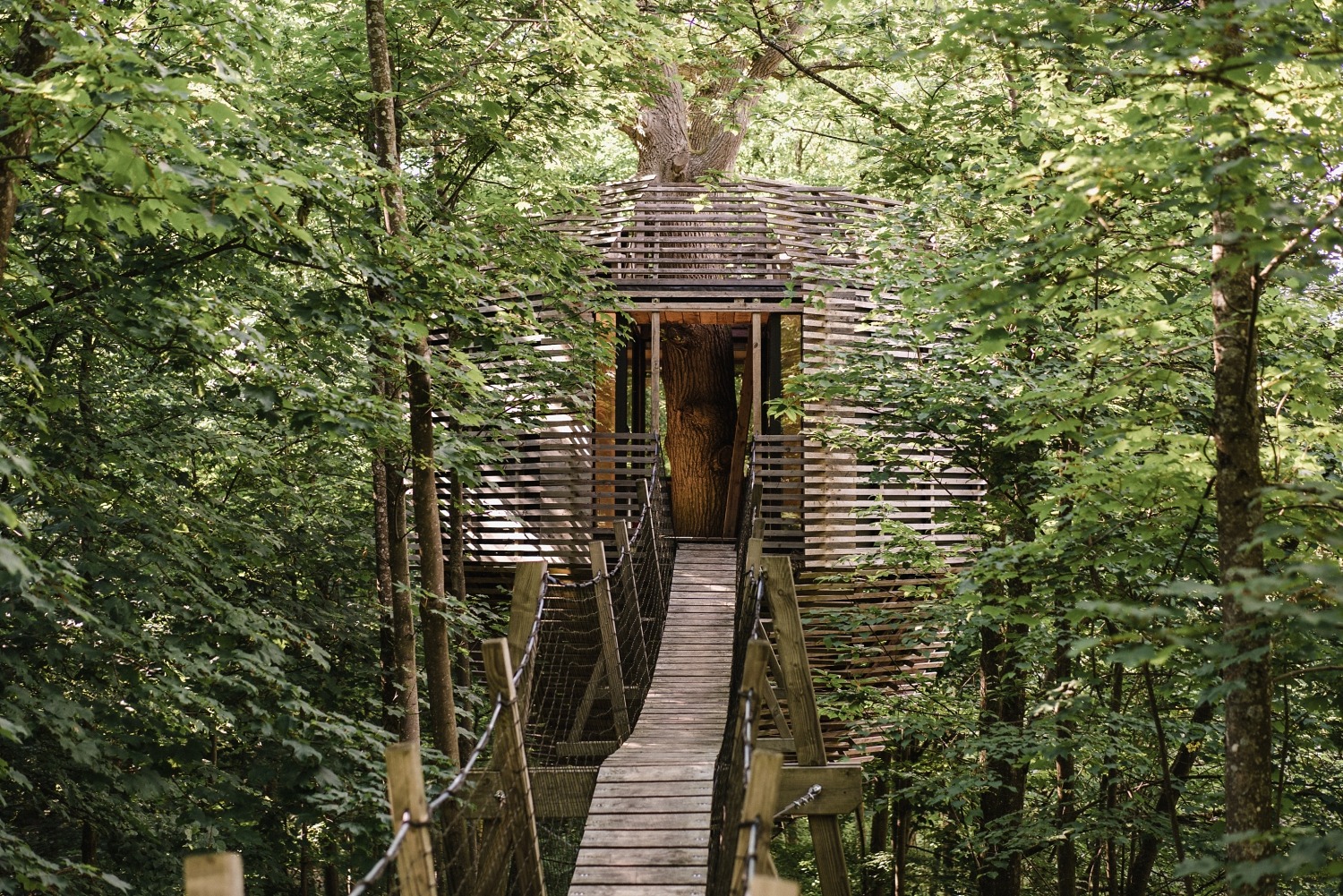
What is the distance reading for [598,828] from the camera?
460 cm

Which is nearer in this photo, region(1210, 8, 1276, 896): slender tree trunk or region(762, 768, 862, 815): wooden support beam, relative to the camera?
region(1210, 8, 1276, 896): slender tree trunk

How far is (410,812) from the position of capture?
2281 millimetres

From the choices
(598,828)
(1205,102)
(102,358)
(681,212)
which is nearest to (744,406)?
(681,212)

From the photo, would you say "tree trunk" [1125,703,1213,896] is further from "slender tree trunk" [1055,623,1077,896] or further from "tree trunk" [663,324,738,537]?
"tree trunk" [663,324,738,537]

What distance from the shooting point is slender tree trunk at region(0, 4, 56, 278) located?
3.76 meters

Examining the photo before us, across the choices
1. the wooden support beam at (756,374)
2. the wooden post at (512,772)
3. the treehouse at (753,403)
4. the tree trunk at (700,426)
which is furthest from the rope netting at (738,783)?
the tree trunk at (700,426)

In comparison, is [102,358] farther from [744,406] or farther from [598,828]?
[744,406]

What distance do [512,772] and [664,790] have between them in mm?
1343

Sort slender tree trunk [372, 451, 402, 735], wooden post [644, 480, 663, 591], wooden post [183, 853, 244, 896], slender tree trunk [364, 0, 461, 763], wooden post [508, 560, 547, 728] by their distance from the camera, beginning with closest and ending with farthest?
wooden post [183, 853, 244, 896] < wooden post [508, 560, 547, 728] < slender tree trunk [364, 0, 461, 763] < slender tree trunk [372, 451, 402, 735] < wooden post [644, 480, 663, 591]

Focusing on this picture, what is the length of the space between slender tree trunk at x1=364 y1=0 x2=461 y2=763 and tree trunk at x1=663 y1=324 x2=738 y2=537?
243 inches

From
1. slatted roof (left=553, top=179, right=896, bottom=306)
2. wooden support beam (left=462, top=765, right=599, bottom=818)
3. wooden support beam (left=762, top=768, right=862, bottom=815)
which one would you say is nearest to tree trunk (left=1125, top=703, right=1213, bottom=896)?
wooden support beam (left=762, top=768, right=862, bottom=815)

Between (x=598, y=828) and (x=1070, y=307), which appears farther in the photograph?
(x=1070, y=307)

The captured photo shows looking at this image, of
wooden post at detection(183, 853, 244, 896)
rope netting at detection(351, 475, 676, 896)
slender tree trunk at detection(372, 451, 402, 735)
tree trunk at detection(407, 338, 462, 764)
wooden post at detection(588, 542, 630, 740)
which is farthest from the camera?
slender tree trunk at detection(372, 451, 402, 735)

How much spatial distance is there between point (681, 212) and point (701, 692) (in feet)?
15.3
